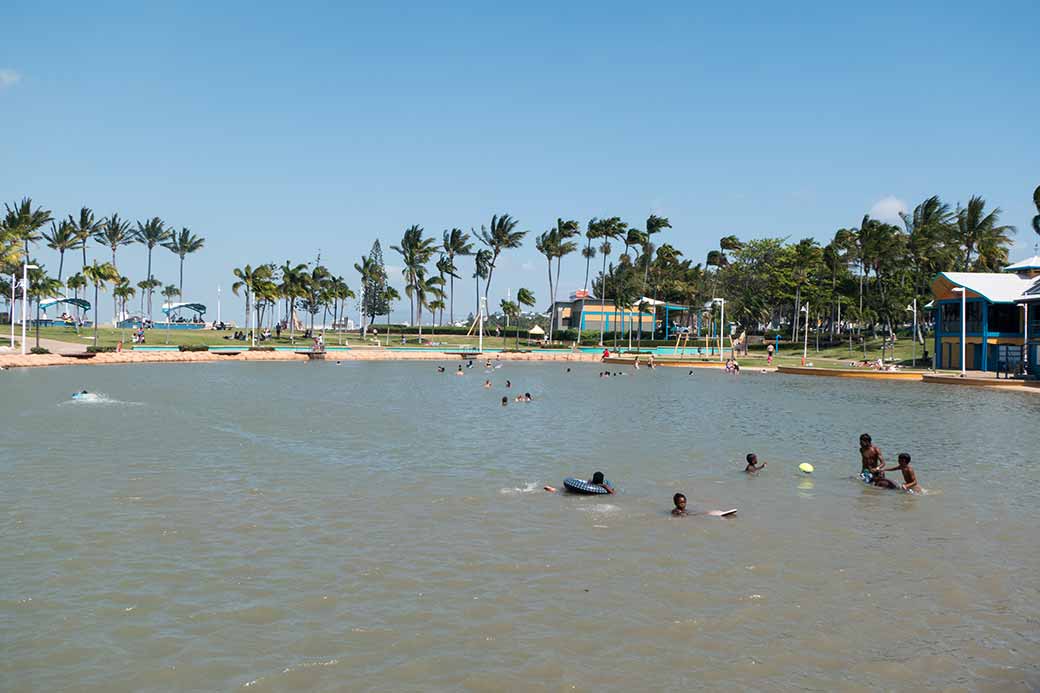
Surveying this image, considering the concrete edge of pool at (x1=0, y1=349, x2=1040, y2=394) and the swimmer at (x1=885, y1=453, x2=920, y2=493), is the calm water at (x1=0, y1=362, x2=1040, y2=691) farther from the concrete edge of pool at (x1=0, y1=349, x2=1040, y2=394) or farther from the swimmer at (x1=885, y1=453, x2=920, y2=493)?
the concrete edge of pool at (x1=0, y1=349, x2=1040, y2=394)

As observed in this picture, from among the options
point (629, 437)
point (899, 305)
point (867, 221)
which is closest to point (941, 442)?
point (629, 437)

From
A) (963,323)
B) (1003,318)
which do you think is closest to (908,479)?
(963,323)

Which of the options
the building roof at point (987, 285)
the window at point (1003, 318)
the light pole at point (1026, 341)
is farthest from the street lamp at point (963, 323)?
the light pole at point (1026, 341)

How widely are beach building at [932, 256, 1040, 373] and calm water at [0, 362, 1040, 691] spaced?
40262 mm

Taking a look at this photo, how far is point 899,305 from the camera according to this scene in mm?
97125

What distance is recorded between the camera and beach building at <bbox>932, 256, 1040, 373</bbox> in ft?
214

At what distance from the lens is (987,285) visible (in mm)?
69875

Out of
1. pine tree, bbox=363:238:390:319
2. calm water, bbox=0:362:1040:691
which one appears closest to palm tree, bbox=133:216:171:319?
pine tree, bbox=363:238:390:319

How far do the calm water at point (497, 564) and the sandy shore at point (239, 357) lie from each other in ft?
145

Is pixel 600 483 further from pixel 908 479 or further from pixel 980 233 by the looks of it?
pixel 980 233

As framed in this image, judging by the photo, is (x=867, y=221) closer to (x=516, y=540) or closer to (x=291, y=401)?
(x=291, y=401)

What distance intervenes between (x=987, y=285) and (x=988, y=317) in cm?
395

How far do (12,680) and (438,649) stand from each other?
16.1 feet

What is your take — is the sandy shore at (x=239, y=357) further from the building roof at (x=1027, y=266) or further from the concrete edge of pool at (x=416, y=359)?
the building roof at (x=1027, y=266)
